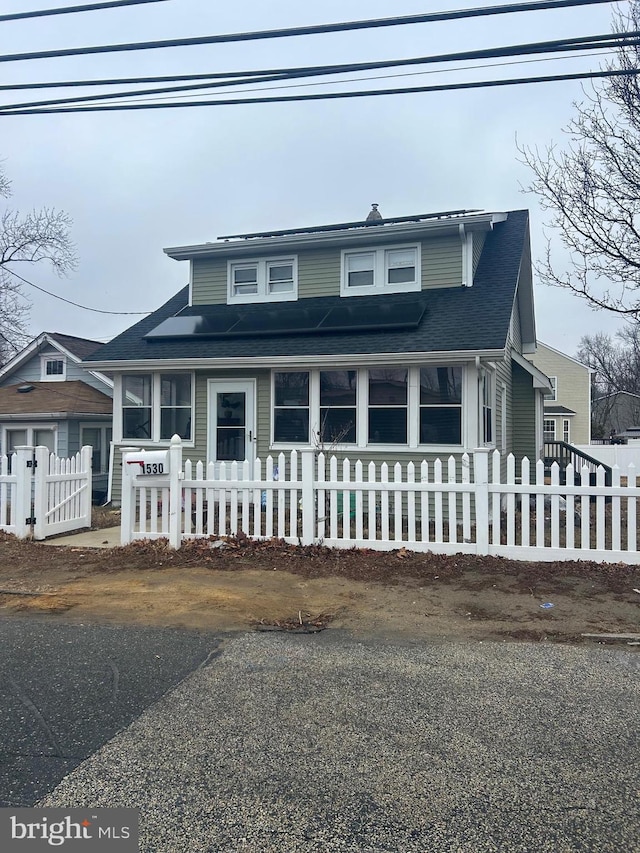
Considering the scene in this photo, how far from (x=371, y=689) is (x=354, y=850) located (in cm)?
148

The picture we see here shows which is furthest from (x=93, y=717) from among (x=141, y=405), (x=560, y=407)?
(x=560, y=407)

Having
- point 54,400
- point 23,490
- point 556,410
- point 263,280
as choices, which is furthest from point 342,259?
point 556,410

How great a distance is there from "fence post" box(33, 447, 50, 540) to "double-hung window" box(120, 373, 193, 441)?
3828 millimetres

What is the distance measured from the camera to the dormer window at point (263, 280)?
13648 mm

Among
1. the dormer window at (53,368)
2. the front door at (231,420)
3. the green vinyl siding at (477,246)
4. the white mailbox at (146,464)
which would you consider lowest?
the white mailbox at (146,464)

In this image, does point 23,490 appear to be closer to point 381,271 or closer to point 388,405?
point 388,405

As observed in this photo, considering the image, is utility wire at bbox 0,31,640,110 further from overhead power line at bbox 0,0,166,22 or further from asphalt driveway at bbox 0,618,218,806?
asphalt driveway at bbox 0,618,218,806

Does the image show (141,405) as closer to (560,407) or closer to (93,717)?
(93,717)

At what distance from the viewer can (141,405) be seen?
12.7 metres

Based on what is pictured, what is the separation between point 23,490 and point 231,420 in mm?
4492

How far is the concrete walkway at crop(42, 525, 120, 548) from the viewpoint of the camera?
27.9 ft

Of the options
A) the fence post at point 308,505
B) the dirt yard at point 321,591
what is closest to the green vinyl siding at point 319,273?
the fence post at point 308,505

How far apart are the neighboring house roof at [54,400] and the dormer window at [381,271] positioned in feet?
28.2

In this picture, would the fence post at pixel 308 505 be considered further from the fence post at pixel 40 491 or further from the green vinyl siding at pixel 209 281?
the green vinyl siding at pixel 209 281
